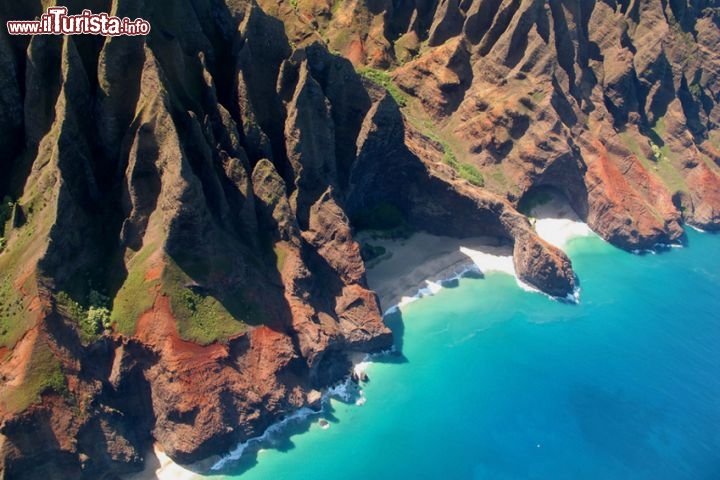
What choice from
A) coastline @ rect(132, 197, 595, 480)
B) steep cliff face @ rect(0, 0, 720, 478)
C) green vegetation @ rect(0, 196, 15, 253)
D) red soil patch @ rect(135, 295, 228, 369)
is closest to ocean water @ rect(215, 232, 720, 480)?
coastline @ rect(132, 197, 595, 480)

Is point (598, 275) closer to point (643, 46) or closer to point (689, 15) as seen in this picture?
point (643, 46)

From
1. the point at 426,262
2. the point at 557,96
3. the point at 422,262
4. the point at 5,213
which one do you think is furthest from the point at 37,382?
the point at 557,96

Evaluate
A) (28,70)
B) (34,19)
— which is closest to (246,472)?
(28,70)

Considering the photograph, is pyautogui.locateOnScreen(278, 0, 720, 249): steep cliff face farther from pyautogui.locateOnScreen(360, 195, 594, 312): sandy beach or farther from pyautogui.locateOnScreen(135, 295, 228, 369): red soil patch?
pyautogui.locateOnScreen(135, 295, 228, 369): red soil patch

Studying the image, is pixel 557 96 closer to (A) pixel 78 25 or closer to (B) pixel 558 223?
(B) pixel 558 223

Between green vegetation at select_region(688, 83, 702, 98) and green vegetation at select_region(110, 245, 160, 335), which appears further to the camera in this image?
green vegetation at select_region(688, 83, 702, 98)
